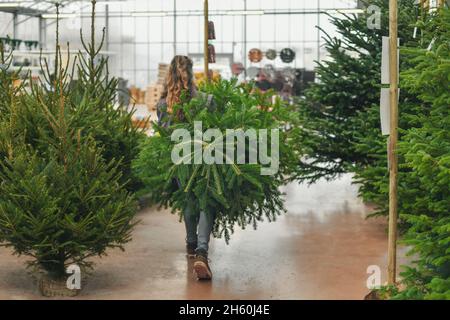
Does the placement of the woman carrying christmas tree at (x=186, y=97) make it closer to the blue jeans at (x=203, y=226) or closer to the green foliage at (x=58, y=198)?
the blue jeans at (x=203, y=226)

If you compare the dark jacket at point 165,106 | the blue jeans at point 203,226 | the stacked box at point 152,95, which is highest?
the stacked box at point 152,95

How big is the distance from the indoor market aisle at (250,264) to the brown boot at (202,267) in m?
0.06

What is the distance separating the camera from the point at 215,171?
19.4 ft

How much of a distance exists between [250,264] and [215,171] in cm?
115

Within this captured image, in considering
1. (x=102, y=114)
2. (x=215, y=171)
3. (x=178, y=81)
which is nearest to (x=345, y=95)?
(x=178, y=81)

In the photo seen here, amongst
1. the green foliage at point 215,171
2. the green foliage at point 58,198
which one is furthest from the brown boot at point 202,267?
the green foliage at point 58,198

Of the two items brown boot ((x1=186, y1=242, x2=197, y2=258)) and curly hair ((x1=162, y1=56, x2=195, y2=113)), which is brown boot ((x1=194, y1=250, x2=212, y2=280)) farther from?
curly hair ((x1=162, y1=56, x2=195, y2=113))

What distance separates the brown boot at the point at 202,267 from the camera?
5961mm

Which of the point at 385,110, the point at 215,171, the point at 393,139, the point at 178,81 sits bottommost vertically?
the point at 215,171

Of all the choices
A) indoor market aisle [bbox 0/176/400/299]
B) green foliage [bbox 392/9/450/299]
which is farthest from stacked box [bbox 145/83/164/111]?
green foliage [bbox 392/9/450/299]

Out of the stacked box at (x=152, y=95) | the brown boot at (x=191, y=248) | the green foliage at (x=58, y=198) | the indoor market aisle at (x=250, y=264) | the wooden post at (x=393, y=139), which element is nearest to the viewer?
the wooden post at (x=393, y=139)

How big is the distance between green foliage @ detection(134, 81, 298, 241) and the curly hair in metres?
0.15

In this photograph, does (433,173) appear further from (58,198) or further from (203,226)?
(58,198)
